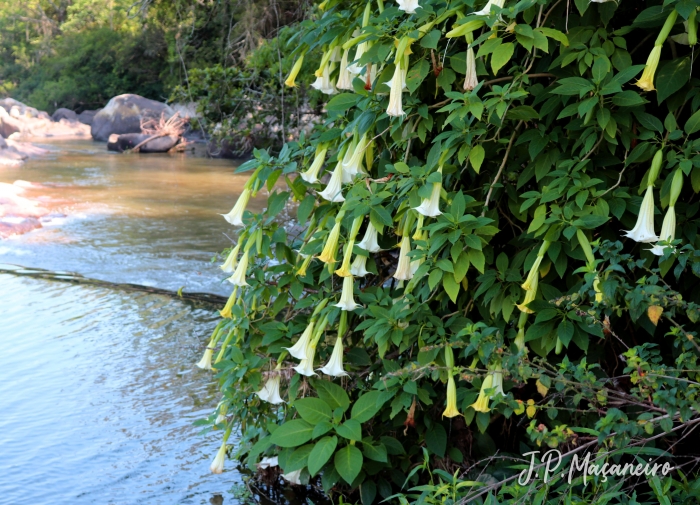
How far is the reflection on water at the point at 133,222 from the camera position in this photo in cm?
789

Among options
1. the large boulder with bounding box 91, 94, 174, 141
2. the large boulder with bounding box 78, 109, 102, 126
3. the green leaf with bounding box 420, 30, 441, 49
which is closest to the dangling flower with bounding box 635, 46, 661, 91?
the green leaf with bounding box 420, 30, 441, 49

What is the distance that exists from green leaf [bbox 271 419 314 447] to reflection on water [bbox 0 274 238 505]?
109cm

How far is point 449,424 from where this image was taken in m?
2.84

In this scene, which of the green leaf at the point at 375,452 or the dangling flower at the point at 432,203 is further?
the green leaf at the point at 375,452

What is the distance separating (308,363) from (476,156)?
91 cm

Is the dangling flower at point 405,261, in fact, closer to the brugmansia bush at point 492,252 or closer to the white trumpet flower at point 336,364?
the brugmansia bush at point 492,252

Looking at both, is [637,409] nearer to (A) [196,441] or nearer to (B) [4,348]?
(A) [196,441]

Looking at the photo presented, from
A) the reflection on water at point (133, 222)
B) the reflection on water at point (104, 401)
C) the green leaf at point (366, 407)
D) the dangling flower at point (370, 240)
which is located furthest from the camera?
the reflection on water at point (133, 222)

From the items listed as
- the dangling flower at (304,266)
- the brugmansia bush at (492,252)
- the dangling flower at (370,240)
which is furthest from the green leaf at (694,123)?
the dangling flower at (304,266)

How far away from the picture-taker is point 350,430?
250 centimetres

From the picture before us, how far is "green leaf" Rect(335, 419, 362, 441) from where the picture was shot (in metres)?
2.48

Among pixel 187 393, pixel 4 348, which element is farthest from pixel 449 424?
pixel 4 348

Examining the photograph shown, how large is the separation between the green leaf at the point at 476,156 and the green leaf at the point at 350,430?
3.19 feet

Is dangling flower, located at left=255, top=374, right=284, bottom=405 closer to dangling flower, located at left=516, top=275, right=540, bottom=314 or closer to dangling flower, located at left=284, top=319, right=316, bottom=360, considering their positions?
dangling flower, located at left=284, top=319, right=316, bottom=360
